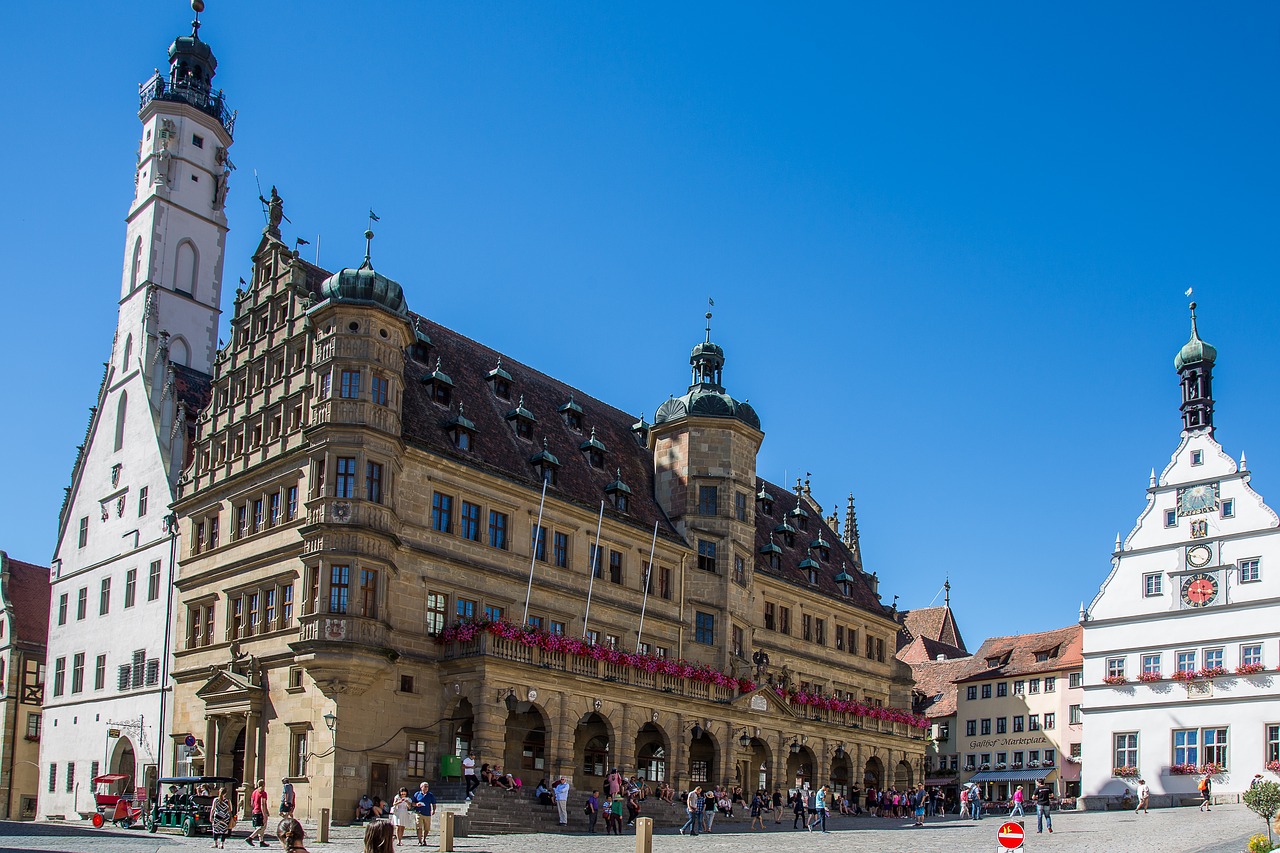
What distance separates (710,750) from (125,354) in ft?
97.2

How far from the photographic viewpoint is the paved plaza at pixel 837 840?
31508 millimetres

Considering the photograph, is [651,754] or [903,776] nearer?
[651,754]

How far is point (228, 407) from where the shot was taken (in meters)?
49.6

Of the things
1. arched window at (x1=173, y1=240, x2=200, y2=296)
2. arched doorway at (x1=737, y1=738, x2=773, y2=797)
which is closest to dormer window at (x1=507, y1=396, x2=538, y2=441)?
arched doorway at (x1=737, y1=738, x2=773, y2=797)

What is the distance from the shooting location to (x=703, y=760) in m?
53.8

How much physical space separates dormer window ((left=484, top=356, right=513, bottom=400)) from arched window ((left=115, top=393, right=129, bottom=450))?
16.0m

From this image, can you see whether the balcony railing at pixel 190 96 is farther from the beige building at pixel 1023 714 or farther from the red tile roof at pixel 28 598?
the beige building at pixel 1023 714

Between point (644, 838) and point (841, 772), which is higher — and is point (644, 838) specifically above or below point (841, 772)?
above

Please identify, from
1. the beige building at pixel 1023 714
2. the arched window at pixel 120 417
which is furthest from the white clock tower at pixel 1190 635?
the arched window at pixel 120 417

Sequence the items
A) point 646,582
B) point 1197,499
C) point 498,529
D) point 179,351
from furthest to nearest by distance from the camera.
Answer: point 1197,499 → point 179,351 → point 646,582 → point 498,529

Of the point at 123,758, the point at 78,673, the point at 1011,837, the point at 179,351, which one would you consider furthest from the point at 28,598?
the point at 1011,837

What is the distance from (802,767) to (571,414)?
19308 mm

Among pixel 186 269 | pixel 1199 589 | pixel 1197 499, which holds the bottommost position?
pixel 1199 589

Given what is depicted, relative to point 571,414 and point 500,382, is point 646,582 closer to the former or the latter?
point 571,414
